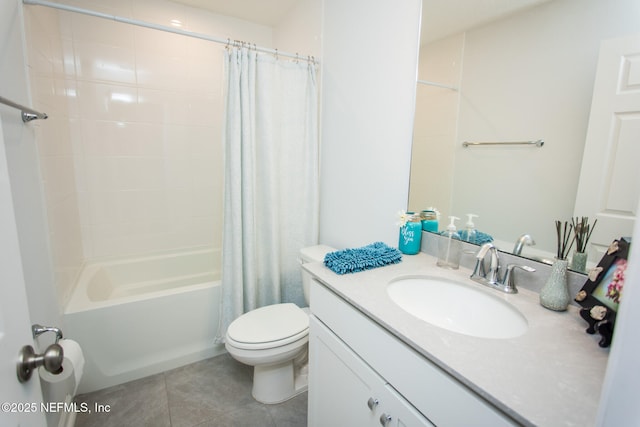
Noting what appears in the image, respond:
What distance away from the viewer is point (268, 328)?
5.22ft

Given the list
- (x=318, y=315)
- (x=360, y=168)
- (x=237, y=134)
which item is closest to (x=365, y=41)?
(x=360, y=168)

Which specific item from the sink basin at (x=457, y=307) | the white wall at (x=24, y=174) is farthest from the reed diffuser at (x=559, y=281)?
the white wall at (x=24, y=174)

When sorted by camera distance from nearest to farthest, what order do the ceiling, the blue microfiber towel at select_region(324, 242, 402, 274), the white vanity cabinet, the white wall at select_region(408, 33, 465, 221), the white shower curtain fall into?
the white vanity cabinet, the ceiling, the blue microfiber towel at select_region(324, 242, 402, 274), the white wall at select_region(408, 33, 465, 221), the white shower curtain

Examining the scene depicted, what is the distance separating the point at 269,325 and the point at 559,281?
4.25 ft

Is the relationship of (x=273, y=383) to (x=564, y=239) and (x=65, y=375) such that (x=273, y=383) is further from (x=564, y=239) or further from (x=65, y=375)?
(x=564, y=239)

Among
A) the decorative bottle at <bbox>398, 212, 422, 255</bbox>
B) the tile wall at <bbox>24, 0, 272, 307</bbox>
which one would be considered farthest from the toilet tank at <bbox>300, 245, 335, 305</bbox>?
the tile wall at <bbox>24, 0, 272, 307</bbox>

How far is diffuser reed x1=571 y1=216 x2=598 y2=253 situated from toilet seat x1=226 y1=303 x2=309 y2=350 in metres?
1.23

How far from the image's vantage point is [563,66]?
0.93 meters

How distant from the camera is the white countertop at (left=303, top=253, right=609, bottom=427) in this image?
557 mm

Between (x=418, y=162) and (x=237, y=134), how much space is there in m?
1.05

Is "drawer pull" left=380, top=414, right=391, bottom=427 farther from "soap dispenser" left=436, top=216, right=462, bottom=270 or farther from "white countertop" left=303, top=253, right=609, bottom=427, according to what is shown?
"soap dispenser" left=436, top=216, right=462, bottom=270

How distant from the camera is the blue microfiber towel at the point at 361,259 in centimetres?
118

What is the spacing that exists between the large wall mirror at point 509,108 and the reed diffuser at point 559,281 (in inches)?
1.5

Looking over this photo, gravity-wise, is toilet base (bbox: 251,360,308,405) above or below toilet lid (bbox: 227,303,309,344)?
below
